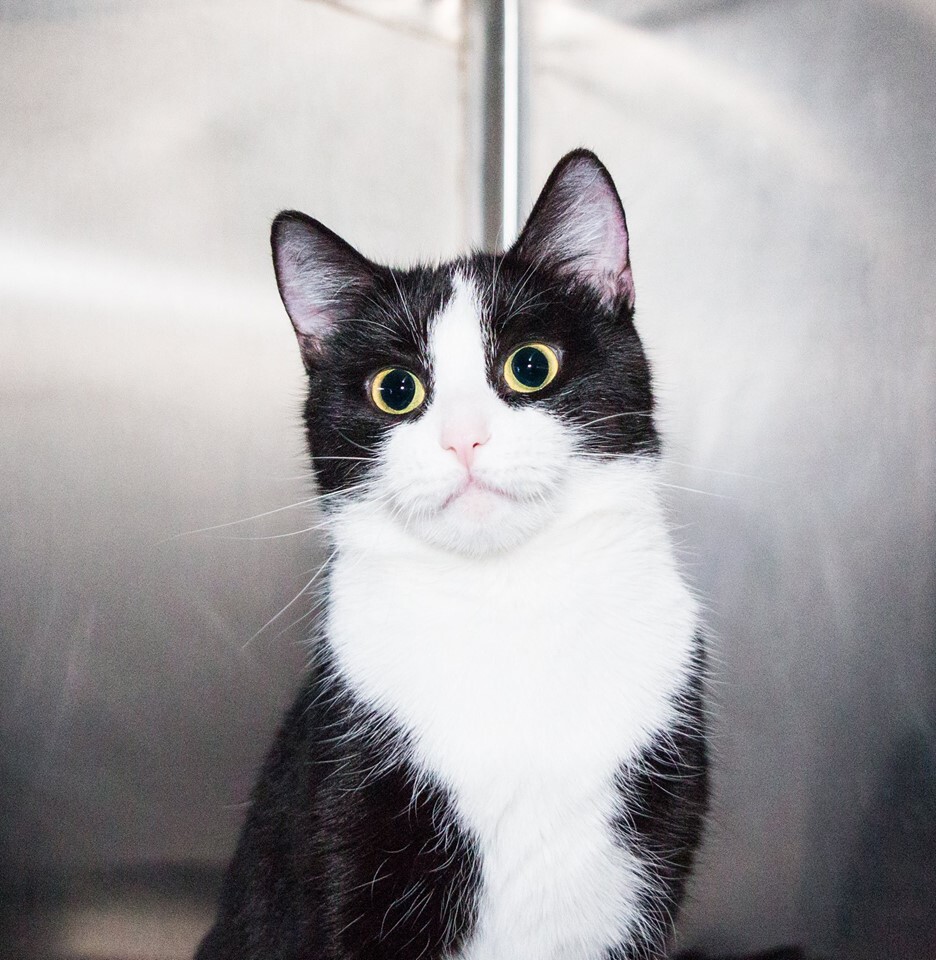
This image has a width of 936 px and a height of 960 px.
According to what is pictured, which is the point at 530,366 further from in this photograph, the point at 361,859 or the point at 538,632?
the point at 361,859

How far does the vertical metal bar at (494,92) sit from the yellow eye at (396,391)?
0.81 m

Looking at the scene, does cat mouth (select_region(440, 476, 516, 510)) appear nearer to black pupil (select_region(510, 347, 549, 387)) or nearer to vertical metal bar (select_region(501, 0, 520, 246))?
black pupil (select_region(510, 347, 549, 387))

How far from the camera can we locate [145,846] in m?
1.44

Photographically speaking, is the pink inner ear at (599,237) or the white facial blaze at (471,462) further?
the pink inner ear at (599,237)

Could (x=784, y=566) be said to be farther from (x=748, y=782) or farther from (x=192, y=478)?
(x=192, y=478)

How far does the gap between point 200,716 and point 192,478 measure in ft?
1.16

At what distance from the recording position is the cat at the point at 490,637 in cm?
100

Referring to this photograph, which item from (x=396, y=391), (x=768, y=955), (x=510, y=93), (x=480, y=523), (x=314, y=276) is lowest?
(x=768, y=955)

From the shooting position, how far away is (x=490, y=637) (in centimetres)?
106

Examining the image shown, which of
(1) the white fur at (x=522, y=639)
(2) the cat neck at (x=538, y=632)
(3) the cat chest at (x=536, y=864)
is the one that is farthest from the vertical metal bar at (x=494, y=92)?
(3) the cat chest at (x=536, y=864)

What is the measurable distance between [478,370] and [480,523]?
169 mm

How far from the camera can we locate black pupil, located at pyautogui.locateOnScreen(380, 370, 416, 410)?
1108 mm

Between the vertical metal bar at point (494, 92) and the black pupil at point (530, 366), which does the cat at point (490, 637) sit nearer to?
the black pupil at point (530, 366)

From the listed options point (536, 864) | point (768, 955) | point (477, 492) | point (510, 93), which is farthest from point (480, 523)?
point (510, 93)
